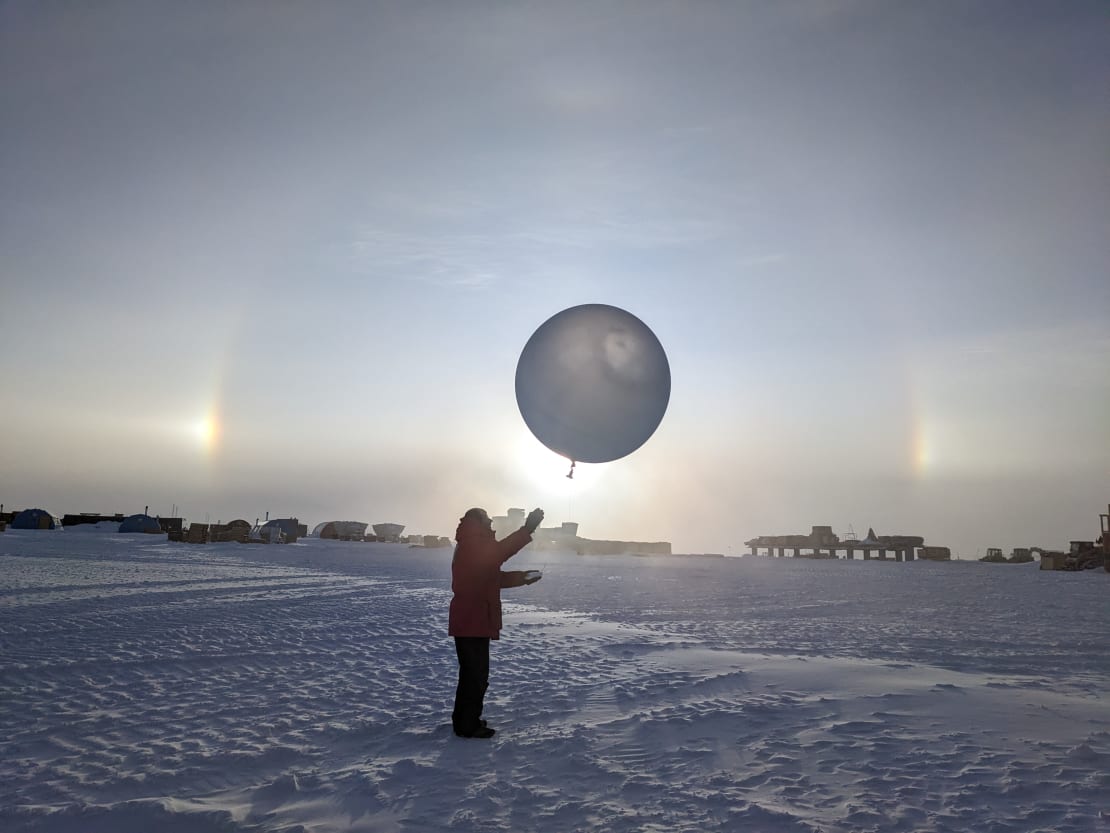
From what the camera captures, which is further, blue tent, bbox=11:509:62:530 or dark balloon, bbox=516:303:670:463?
blue tent, bbox=11:509:62:530

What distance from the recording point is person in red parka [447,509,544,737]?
562 cm

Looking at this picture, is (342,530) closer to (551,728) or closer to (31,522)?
(31,522)

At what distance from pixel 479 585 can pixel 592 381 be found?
2.67m

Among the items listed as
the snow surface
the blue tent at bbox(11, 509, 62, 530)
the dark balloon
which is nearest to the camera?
the snow surface

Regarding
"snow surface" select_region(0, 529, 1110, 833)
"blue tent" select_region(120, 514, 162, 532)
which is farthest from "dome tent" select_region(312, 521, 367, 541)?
"snow surface" select_region(0, 529, 1110, 833)

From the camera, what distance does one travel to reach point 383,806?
4191mm

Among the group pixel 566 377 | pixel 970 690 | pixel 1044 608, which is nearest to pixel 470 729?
pixel 566 377

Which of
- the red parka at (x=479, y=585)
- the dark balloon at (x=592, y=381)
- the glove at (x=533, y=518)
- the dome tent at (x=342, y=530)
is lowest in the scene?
the dome tent at (x=342, y=530)

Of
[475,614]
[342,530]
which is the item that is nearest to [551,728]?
[475,614]

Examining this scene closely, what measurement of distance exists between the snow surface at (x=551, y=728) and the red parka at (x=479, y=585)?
0.90 m

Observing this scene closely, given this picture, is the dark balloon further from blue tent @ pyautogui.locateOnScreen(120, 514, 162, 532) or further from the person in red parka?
blue tent @ pyautogui.locateOnScreen(120, 514, 162, 532)

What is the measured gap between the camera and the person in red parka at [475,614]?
562 cm

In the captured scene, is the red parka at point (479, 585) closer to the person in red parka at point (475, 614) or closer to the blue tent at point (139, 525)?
the person in red parka at point (475, 614)

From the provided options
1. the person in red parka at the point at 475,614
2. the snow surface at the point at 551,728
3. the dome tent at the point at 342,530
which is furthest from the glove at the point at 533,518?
the dome tent at the point at 342,530
